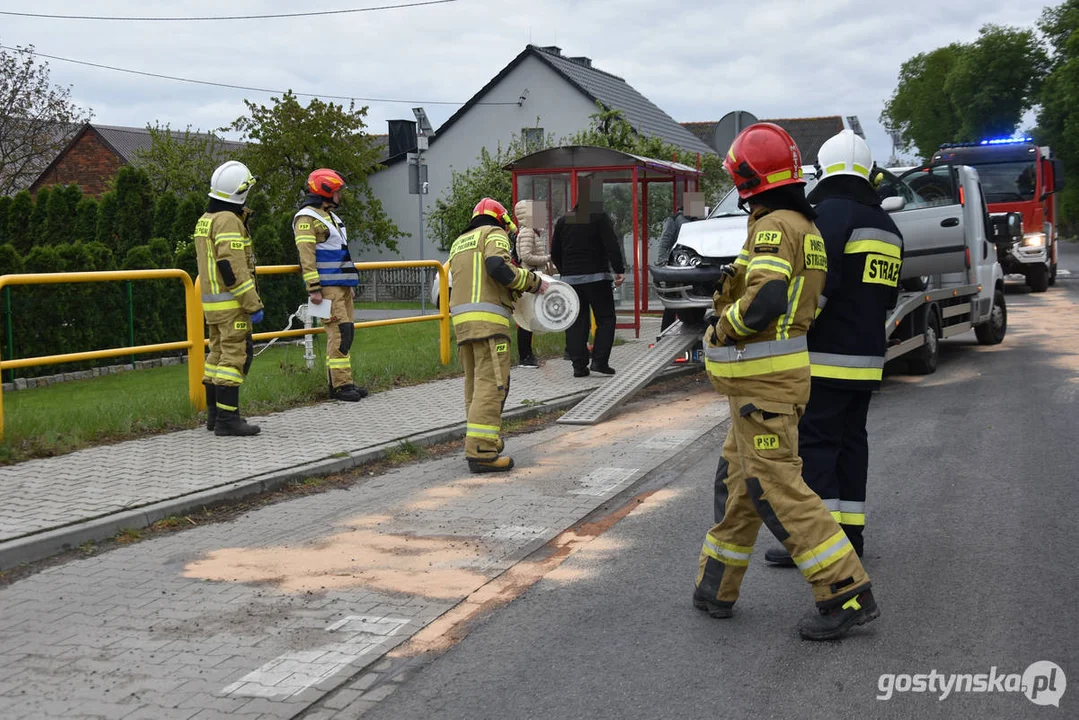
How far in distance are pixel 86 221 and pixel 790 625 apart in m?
22.3

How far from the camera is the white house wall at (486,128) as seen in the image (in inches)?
1676

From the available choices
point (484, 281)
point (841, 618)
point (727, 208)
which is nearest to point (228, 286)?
point (484, 281)

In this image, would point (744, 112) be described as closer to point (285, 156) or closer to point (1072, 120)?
point (285, 156)

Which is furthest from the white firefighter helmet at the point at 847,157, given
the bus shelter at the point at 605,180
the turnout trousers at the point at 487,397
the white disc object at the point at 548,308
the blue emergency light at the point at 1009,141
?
the blue emergency light at the point at 1009,141

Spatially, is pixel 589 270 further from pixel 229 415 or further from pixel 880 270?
pixel 880 270

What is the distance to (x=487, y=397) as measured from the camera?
8.30 meters

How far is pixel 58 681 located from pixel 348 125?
33.0 metres

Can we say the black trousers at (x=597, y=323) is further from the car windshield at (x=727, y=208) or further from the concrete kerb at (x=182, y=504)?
the concrete kerb at (x=182, y=504)

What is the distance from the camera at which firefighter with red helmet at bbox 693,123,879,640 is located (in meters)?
4.63

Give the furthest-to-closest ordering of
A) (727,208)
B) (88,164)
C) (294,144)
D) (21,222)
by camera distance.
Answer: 1. (88,164)
2. (294,144)
3. (21,222)
4. (727,208)

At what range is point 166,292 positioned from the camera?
639 inches

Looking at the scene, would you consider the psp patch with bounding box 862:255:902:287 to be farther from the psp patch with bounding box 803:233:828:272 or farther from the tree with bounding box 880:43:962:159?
the tree with bounding box 880:43:962:159

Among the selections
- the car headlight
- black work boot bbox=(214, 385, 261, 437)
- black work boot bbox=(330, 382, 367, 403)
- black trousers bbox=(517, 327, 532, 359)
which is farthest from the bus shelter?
black work boot bbox=(214, 385, 261, 437)

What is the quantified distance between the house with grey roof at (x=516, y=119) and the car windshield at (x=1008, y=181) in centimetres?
1395
